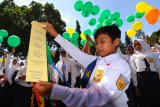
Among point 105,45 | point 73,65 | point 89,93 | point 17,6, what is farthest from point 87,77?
point 17,6

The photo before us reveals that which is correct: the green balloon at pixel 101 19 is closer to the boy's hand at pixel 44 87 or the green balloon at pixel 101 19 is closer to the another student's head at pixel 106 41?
the another student's head at pixel 106 41

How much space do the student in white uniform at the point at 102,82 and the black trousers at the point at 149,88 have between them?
459 centimetres

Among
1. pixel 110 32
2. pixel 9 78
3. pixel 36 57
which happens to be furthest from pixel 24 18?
pixel 36 57

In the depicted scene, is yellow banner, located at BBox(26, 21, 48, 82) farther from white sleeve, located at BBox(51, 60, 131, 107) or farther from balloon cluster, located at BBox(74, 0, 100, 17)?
balloon cluster, located at BBox(74, 0, 100, 17)

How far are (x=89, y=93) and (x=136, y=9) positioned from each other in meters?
7.37

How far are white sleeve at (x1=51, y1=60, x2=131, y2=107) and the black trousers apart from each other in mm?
5337

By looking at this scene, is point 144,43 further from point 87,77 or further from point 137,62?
point 87,77

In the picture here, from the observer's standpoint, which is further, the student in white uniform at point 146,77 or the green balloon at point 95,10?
the green balloon at point 95,10

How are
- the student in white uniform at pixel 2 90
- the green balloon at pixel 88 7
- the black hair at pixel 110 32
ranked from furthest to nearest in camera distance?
the green balloon at pixel 88 7 → the student in white uniform at pixel 2 90 → the black hair at pixel 110 32

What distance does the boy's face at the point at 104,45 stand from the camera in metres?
2.49

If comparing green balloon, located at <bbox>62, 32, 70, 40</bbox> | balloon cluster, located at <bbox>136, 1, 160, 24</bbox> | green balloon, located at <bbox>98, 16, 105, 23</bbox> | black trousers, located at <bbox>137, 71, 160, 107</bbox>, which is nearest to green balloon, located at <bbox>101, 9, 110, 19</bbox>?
green balloon, located at <bbox>98, 16, 105, 23</bbox>

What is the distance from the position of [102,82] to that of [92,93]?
160 mm

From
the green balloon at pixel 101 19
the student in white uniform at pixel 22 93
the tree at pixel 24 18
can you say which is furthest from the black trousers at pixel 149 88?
the tree at pixel 24 18

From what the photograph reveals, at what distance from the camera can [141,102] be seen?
7445 mm
